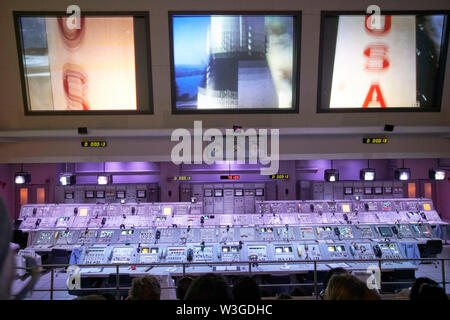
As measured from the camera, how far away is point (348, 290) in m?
1.88

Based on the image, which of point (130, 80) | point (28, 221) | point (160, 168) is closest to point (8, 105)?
point (130, 80)

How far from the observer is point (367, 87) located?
516 centimetres

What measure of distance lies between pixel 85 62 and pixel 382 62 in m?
4.55

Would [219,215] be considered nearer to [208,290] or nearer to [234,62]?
[234,62]

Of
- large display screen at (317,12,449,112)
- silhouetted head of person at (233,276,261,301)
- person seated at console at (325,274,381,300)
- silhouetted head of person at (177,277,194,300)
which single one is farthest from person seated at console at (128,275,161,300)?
large display screen at (317,12,449,112)

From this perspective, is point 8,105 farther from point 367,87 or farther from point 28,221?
point 367,87

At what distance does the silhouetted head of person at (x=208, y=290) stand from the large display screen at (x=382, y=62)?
13.6ft

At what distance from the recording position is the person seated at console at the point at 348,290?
187 cm

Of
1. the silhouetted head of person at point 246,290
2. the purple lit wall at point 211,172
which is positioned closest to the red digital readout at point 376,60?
the silhouetted head of person at point 246,290

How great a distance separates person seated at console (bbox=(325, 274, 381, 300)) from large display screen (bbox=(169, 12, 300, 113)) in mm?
3527

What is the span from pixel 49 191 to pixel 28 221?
3.88m

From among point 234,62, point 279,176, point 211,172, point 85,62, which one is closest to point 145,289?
point 234,62

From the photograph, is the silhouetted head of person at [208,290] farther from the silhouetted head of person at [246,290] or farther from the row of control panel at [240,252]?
the row of control panel at [240,252]

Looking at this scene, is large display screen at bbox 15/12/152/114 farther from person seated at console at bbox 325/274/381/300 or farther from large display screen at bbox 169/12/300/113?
person seated at console at bbox 325/274/381/300
